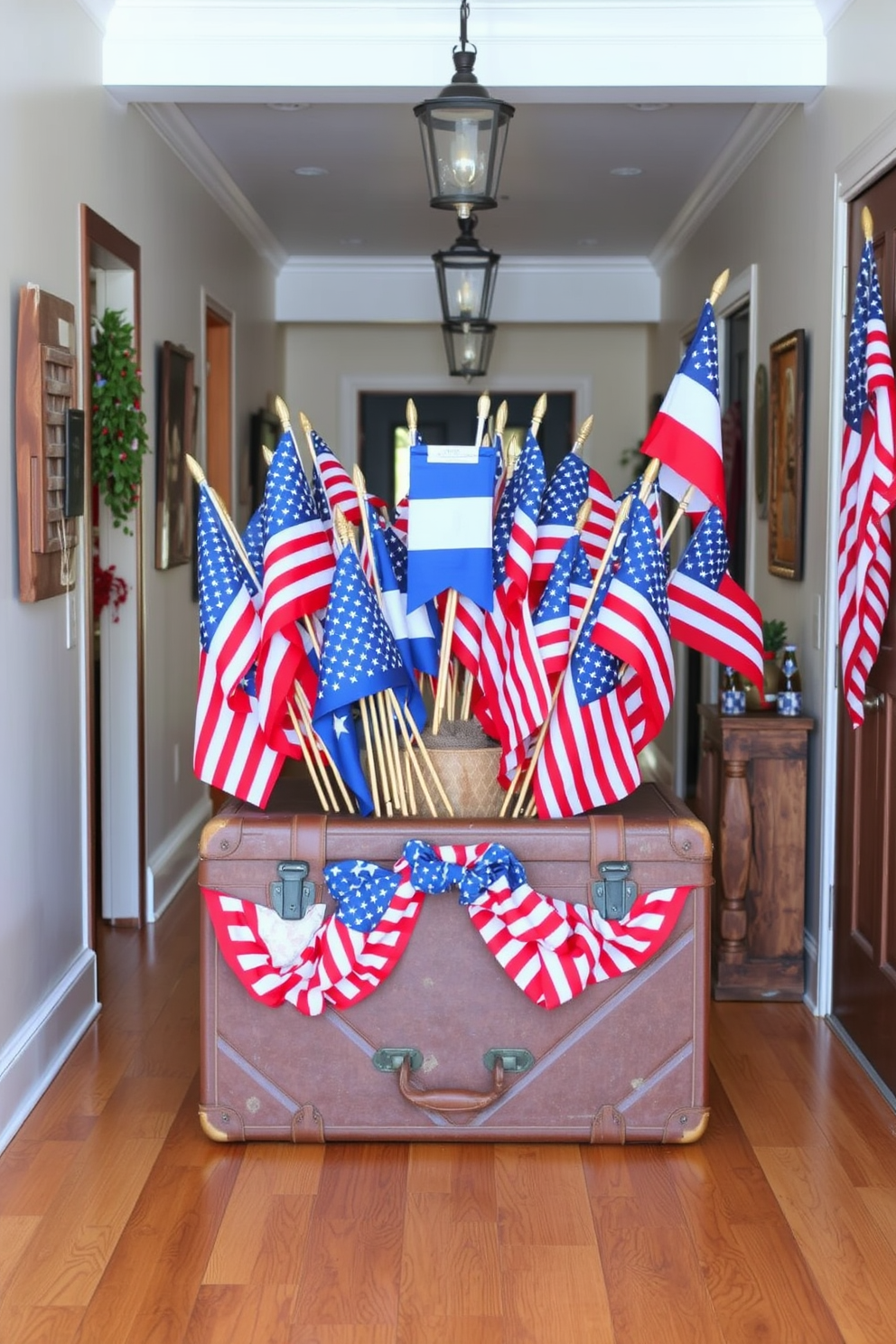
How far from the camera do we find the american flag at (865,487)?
3377 millimetres

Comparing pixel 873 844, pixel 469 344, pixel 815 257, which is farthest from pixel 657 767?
pixel 873 844

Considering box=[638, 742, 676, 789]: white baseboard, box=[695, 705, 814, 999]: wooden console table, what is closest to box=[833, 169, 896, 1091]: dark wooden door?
box=[695, 705, 814, 999]: wooden console table

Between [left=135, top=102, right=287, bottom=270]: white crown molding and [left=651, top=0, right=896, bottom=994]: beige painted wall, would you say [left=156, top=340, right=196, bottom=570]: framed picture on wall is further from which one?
[left=651, top=0, right=896, bottom=994]: beige painted wall

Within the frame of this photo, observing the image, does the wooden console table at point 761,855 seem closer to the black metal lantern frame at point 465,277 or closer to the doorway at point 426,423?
the black metal lantern frame at point 465,277

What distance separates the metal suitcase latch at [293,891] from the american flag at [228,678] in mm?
217

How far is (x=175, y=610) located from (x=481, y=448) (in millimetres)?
2756

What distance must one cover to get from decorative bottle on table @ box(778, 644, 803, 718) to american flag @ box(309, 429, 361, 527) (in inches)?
57.9

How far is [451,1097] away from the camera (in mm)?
3121

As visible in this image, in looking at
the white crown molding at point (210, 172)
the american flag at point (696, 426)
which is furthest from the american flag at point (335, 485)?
the white crown molding at point (210, 172)

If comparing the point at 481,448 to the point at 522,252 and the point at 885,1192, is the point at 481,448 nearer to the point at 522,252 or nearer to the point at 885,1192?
the point at 885,1192

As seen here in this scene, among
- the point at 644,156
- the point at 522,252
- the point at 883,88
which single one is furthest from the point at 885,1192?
the point at 522,252

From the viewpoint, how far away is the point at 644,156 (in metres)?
5.73

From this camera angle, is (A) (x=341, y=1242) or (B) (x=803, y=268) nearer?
(A) (x=341, y=1242)

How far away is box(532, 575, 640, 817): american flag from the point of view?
10.8 feet
